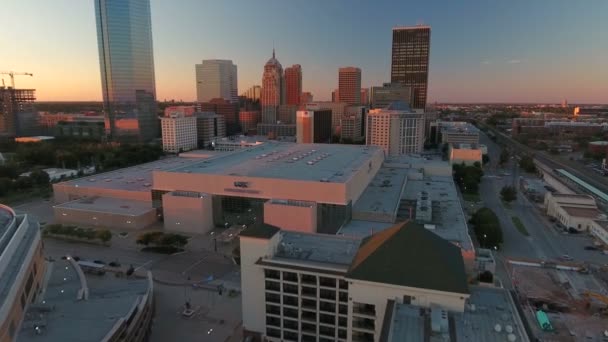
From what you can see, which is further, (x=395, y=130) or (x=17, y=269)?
(x=395, y=130)

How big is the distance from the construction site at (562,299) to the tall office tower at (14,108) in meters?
131

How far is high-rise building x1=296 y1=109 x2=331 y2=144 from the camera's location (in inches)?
3605

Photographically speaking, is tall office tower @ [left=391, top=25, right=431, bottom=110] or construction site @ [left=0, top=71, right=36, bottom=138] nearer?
construction site @ [left=0, top=71, right=36, bottom=138]

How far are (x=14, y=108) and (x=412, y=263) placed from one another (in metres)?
133

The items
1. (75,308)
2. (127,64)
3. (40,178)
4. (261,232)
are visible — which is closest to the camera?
(75,308)

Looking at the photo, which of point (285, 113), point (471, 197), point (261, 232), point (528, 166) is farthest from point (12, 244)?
point (285, 113)

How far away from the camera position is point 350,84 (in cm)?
18262

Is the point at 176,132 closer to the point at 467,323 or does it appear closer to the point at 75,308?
the point at 75,308

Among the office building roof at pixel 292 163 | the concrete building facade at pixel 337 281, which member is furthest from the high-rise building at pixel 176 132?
the concrete building facade at pixel 337 281

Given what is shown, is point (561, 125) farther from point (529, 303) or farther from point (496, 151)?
point (529, 303)

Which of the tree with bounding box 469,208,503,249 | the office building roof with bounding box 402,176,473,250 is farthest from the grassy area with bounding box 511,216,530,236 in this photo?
the office building roof with bounding box 402,176,473,250

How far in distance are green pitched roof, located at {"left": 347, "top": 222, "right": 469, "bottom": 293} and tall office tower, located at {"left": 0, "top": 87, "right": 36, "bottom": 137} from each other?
128 metres

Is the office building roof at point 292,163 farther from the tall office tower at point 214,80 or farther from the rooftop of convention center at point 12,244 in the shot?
the tall office tower at point 214,80

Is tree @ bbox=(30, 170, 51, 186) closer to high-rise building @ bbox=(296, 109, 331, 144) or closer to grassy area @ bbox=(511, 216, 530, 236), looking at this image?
high-rise building @ bbox=(296, 109, 331, 144)
